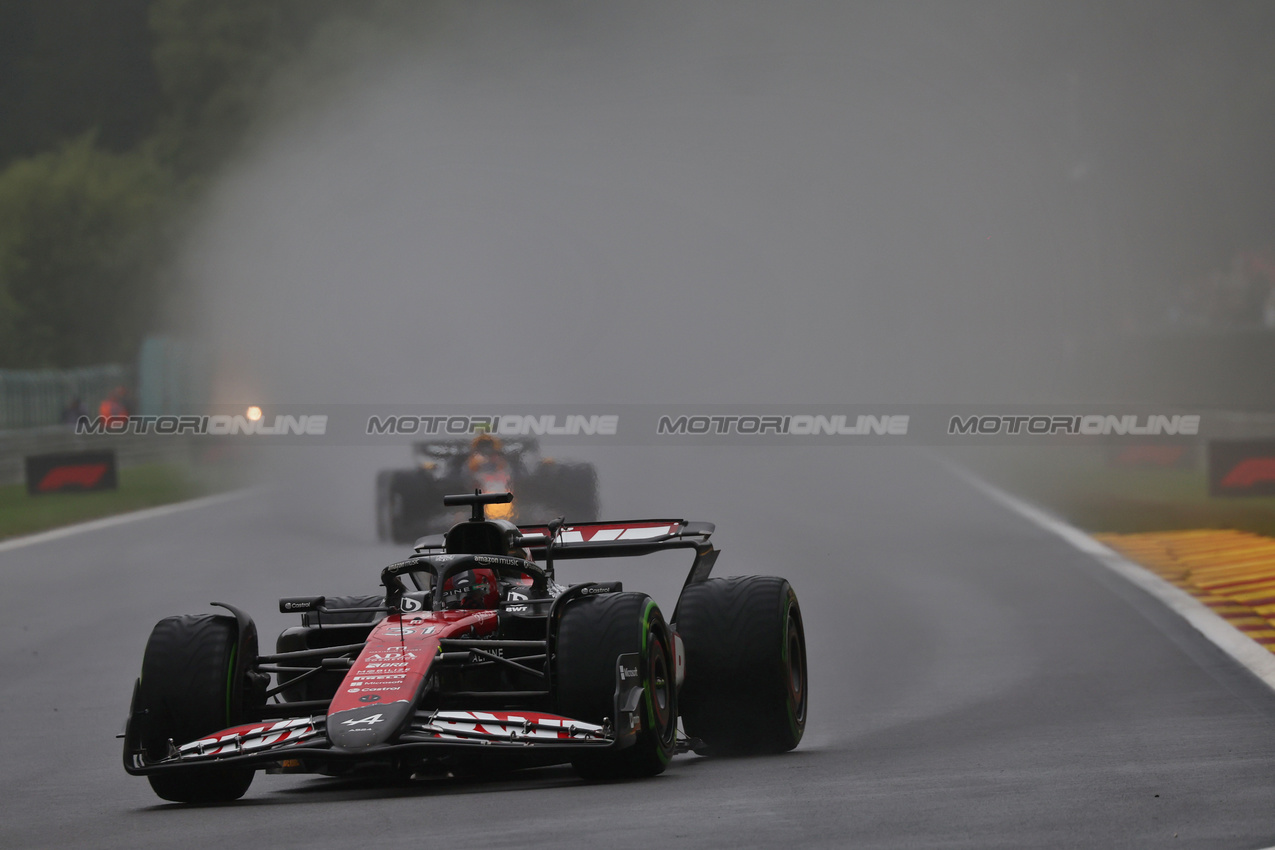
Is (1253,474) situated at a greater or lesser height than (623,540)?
greater

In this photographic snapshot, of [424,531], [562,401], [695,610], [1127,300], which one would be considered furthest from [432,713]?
[1127,300]

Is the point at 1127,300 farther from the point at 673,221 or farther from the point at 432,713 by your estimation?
the point at 432,713

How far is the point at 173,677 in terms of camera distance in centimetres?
833

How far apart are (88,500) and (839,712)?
21902 mm

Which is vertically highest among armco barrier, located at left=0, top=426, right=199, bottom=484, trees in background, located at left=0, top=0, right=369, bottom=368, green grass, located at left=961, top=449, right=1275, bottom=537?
trees in background, located at left=0, top=0, right=369, bottom=368

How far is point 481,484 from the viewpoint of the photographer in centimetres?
1930

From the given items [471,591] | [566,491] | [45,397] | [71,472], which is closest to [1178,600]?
[566,491]

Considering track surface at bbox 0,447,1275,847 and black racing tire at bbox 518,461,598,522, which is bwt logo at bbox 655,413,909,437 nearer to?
track surface at bbox 0,447,1275,847

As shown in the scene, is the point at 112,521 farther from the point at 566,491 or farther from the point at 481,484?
the point at 566,491

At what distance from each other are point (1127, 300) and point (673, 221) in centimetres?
3318

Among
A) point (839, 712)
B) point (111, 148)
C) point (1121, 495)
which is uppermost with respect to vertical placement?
point (111, 148)

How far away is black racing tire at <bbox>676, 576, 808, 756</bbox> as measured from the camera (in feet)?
30.7

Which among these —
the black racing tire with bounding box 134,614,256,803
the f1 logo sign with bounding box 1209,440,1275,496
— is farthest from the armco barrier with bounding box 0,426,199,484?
the black racing tire with bounding box 134,614,256,803

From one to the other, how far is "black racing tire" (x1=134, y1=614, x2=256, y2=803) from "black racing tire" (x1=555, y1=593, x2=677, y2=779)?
158cm
